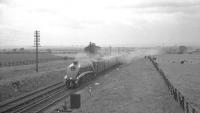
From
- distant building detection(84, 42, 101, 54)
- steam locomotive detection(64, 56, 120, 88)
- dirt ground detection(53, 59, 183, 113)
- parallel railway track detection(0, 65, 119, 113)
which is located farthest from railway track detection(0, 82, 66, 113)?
distant building detection(84, 42, 101, 54)

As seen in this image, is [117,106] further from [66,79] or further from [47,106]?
[66,79]

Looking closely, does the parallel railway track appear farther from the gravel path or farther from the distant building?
the distant building

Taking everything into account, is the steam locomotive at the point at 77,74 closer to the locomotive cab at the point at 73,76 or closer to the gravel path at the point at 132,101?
the locomotive cab at the point at 73,76

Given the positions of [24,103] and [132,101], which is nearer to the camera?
[132,101]

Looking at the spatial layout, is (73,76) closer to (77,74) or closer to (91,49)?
(77,74)

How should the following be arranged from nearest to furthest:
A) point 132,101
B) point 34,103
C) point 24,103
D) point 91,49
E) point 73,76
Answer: point 132,101, point 34,103, point 24,103, point 73,76, point 91,49

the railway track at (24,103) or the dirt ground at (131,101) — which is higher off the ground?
the dirt ground at (131,101)

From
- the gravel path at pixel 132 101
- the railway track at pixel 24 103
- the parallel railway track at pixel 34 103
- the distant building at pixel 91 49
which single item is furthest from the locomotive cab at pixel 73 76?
the distant building at pixel 91 49

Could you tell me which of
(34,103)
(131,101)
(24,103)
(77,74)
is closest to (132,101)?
(131,101)

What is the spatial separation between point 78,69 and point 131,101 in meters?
9.94

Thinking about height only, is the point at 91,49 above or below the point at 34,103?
above

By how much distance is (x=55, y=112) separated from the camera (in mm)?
18734

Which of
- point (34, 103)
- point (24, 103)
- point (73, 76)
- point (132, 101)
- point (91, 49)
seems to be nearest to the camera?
point (132, 101)

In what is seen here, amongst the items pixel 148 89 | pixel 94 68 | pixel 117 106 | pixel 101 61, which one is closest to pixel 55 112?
pixel 117 106
